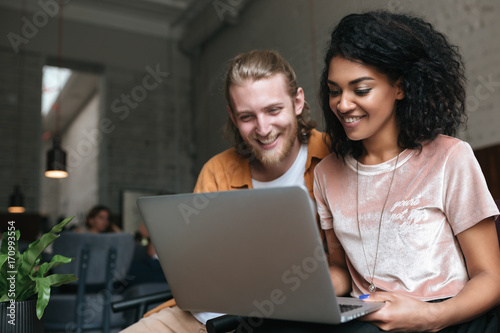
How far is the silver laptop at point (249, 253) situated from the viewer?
0.91 meters

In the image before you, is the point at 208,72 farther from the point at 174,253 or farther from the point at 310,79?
the point at 174,253

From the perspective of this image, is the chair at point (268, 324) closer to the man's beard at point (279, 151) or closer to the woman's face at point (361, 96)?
the woman's face at point (361, 96)

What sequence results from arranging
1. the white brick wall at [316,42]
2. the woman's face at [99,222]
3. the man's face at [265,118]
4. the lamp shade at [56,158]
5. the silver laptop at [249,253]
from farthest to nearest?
the woman's face at [99,222], the lamp shade at [56,158], the white brick wall at [316,42], the man's face at [265,118], the silver laptop at [249,253]

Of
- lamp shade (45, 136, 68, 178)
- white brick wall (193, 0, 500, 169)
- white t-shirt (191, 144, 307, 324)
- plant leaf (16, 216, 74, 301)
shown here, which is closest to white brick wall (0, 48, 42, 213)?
white brick wall (193, 0, 500, 169)

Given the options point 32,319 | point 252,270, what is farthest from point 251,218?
point 32,319

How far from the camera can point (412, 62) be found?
1.26 metres

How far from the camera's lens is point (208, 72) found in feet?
28.9

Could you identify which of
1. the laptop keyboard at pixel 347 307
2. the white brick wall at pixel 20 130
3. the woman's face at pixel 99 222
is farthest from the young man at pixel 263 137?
the white brick wall at pixel 20 130

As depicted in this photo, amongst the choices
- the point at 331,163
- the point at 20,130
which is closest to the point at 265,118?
the point at 331,163

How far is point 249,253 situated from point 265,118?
2.49 ft

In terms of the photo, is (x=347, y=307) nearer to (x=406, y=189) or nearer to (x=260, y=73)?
(x=406, y=189)

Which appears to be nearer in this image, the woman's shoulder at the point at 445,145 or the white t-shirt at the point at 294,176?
the woman's shoulder at the point at 445,145

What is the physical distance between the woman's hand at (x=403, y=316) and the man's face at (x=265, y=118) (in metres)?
0.78

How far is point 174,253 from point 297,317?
0.35m
